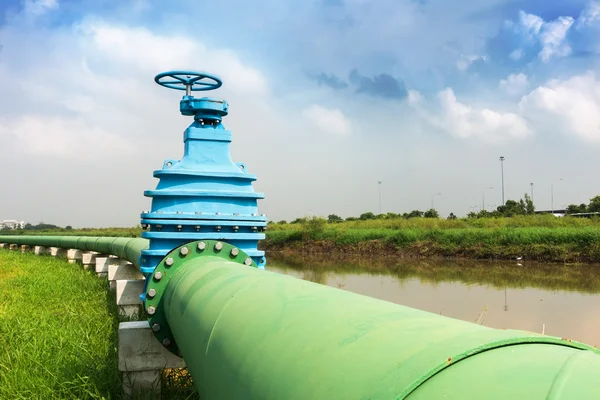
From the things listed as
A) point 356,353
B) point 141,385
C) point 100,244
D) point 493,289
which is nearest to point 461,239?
point 493,289

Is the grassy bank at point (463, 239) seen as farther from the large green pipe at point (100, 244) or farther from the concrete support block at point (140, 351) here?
the concrete support block at point (140, 351)

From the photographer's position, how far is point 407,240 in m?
19.4

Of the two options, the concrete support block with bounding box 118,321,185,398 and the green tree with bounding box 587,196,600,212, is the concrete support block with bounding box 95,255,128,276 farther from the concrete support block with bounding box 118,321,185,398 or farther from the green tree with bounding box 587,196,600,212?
the green tree with bounding box 587,196,600,212

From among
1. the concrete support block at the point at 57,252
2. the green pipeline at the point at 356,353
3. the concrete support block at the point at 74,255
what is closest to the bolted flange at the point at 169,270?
the green pipeline at the point at 356,353

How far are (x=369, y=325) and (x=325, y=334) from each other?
8 cm

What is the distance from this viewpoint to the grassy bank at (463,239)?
15.3 m

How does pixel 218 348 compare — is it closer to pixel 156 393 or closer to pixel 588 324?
pixel 156 393

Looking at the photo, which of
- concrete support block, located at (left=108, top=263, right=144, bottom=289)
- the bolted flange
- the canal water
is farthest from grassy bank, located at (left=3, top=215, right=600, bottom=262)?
the bolted flange

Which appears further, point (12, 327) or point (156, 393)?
point (12, 327)

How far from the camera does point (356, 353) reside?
0.80 metres

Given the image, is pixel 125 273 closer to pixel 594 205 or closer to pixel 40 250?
pixel 40 250

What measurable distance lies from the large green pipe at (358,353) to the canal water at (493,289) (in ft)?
11.8

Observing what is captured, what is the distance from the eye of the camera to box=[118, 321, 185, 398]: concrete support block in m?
2.34

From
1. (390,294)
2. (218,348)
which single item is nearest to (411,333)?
(218,348)
